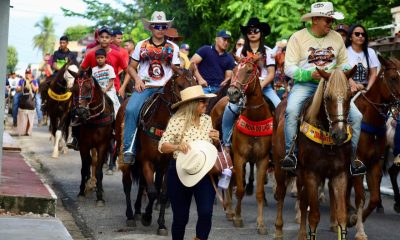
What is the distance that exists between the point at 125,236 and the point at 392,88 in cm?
399

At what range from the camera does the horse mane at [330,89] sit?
428 inches

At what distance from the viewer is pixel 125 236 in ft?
41.9

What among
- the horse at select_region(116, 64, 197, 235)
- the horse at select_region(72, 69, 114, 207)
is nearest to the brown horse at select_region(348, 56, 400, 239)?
the horse at select_region(116, 64, 197, 235)

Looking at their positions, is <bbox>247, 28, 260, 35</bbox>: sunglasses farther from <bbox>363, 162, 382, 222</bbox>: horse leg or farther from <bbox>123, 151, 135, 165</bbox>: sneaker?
<bbox>363, 162, 382, 222</bbox>: horse leg

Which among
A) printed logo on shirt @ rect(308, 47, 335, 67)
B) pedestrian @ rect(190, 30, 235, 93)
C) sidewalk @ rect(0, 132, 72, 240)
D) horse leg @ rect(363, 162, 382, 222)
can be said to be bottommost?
sidewalk @ rect(0, 132, 72, 240)

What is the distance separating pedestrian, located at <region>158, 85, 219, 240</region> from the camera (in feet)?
32.1

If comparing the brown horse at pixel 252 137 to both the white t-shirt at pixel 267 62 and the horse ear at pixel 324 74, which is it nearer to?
the white t-shirt at pixel 267 62

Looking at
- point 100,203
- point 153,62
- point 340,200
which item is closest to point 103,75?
point 100,203

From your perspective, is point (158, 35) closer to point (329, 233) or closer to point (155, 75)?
point (155, 75)

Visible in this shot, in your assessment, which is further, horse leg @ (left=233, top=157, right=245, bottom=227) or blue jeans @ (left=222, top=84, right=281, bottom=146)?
blue jeans @ (left=222, top=84, right=281, bottom=146)

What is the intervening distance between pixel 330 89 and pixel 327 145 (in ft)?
2.24

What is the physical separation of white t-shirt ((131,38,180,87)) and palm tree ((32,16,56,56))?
14368cm

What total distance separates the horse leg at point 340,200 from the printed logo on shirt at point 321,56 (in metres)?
1.52

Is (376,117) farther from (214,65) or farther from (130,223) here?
(214,65)
